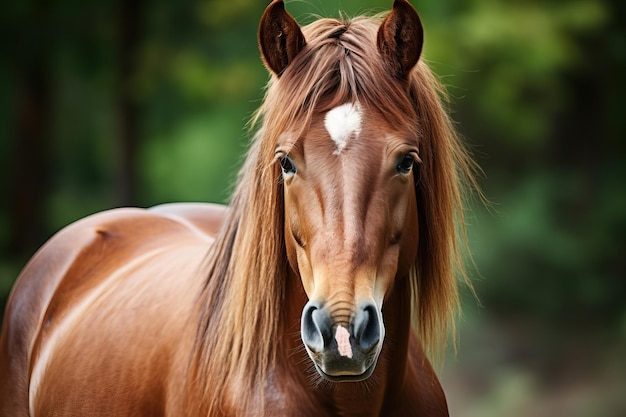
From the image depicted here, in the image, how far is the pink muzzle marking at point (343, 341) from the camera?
91.7 inches

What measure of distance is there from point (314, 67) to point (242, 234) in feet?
2.08

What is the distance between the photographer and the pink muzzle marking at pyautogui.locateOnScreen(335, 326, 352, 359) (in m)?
2.33

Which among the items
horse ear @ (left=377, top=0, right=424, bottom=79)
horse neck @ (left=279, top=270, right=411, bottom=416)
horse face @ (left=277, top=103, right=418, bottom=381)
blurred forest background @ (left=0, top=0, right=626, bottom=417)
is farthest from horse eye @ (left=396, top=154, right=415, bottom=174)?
blurred forest background @ (left=0, top=0, right=626, bottom=417)

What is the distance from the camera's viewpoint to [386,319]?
9.57 ft

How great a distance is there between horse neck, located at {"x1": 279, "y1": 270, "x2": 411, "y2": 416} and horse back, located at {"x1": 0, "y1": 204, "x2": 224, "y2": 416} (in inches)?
19.7

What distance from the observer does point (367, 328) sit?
2.38m

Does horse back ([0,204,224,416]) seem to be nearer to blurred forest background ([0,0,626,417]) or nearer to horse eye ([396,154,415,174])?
horse eye ([396,154,415,174])

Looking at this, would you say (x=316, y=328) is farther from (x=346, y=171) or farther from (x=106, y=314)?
(x=106, y=314)

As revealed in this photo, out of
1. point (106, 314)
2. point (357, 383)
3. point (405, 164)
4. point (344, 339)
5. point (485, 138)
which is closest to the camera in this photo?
point (344, 339)

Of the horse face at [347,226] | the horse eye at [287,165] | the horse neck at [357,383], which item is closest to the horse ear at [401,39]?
the horse face at [347,226]

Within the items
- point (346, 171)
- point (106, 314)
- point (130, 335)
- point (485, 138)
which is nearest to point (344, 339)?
point (346, 171)

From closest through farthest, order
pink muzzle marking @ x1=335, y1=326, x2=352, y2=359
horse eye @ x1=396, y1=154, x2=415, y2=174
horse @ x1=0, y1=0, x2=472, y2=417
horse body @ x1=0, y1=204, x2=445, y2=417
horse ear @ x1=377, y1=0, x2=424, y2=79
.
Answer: pink muzzle marking @ x1=335, y1=326, x2=352, y2=359
horse @ x1=0, y1=0, x2=472, y2=417
horse eye @ x1=396, y1=154, x2=415, y2=174
horse ear @ x1=377, y1=0, x2=424, y2=79
horse body @ x1=0, y1=204, x2=445, y2=417

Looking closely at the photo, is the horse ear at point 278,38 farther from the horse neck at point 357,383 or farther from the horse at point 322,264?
the horse neck at point 357,383

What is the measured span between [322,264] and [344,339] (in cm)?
24
